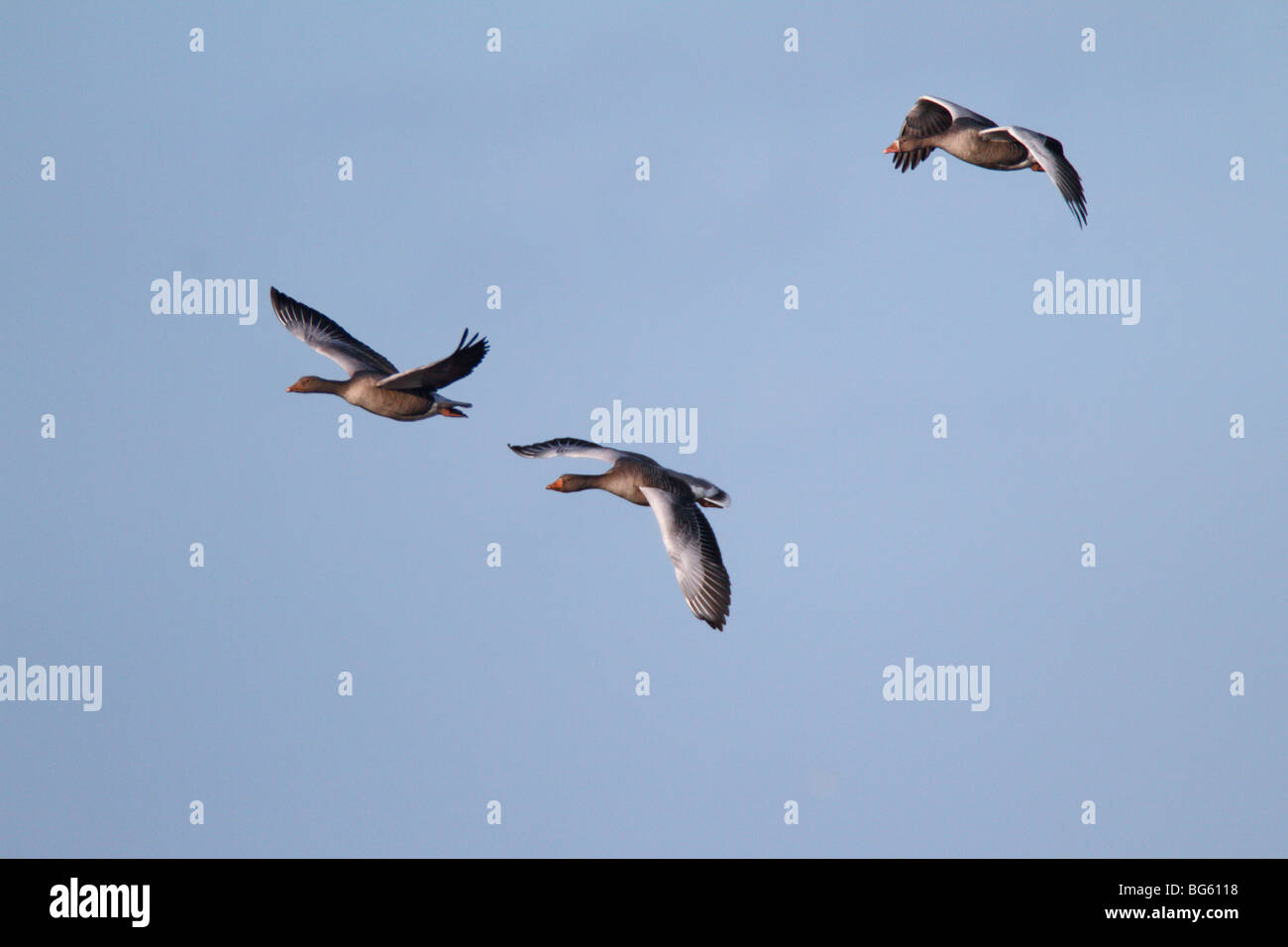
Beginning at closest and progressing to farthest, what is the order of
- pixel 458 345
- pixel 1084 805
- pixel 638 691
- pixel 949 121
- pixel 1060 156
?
1. pixel 458 345
2. pixel 1060 156
3. pixel 949 121
4. pixel 638 691
5. pixel 1084 805

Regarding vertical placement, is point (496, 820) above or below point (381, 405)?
below

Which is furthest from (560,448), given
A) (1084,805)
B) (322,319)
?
(1084,805)

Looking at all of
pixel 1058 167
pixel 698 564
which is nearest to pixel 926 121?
pixel 1058 167

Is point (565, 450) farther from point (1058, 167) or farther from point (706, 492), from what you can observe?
point (1058, 167)

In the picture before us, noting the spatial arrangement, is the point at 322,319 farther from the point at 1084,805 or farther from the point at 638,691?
the point at 1084,805

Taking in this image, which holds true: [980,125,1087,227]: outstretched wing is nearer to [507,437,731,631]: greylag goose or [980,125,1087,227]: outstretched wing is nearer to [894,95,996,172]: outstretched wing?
[894,95,996,172]: outstretched wing


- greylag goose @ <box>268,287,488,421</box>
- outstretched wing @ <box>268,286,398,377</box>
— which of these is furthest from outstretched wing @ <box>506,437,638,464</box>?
outstretched wing @ <box>268,286,398,377</box>
